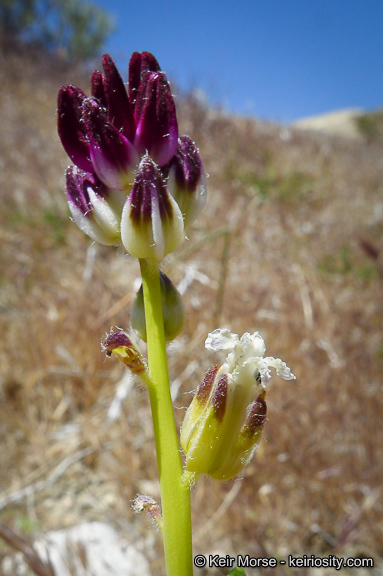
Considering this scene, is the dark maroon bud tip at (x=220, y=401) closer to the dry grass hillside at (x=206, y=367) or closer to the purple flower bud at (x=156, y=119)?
the dry grass hillside at (x=206, y=367)

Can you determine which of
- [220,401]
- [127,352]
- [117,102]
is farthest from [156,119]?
[220,401]

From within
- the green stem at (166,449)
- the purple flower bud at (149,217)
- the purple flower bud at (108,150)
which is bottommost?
the green stem at (166,449)

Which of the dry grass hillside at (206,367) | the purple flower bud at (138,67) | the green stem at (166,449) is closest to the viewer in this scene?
the green stem at (166,449)

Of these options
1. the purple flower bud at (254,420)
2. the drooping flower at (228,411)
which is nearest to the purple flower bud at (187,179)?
the drooping flower at (228,411)

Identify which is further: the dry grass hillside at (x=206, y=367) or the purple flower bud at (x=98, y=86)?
the dry grass hillside at (x=206, y=367)

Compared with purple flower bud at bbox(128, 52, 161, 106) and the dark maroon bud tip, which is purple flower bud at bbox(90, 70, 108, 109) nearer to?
purple flower bud at bbox(128, 52, 161, 106)

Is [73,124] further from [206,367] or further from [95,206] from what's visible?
[206,367]
